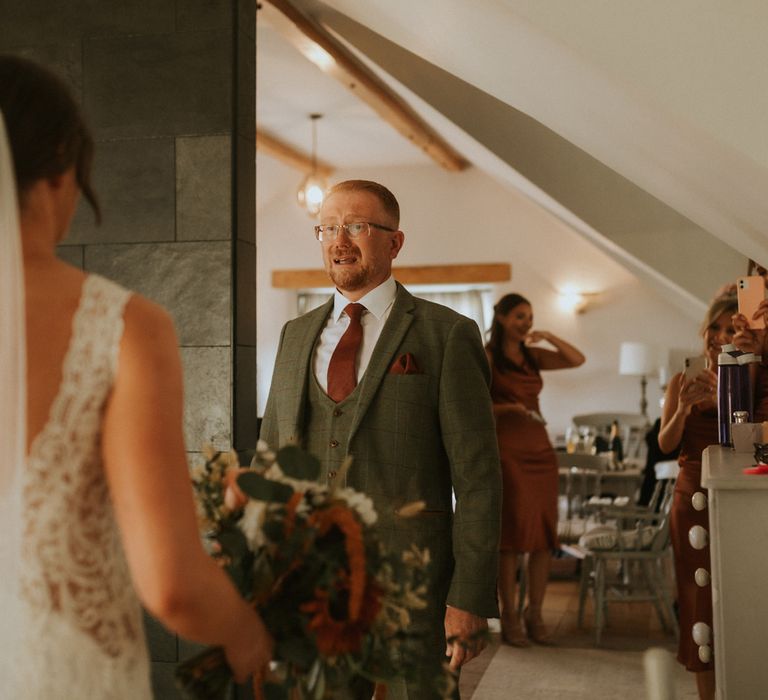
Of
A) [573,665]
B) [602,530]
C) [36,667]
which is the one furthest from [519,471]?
[36,667]

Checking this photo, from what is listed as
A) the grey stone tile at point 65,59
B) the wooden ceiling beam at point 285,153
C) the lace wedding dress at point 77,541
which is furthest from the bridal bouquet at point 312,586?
the wooden ceiling beam at point 285,153

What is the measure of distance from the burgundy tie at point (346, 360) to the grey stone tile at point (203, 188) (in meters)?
1.08

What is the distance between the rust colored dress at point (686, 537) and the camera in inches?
132

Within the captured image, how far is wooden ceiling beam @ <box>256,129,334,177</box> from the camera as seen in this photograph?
9.20m

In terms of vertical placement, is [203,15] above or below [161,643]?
above

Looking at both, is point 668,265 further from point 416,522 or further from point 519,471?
point 416,522

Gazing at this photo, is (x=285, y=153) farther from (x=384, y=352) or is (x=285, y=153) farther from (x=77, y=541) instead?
(x=77, y=541)

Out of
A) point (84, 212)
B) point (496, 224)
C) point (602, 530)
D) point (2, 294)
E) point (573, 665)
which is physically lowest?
point (573, 665)

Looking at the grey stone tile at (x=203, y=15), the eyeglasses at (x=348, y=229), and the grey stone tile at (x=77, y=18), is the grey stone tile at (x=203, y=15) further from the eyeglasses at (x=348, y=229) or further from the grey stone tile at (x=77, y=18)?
the eyeglasses at (x=348, y=229)

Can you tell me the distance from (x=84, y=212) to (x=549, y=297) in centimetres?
792

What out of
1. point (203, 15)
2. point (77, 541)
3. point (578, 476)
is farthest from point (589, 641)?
point (77, 541)

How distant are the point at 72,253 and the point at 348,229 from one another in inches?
57.8

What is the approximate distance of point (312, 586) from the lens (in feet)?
4.12

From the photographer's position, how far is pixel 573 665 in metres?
4.78
